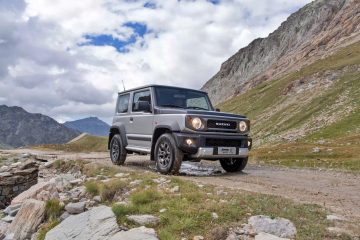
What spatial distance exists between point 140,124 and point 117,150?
244 centimetres

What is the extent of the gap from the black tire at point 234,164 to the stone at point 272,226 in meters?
7.59

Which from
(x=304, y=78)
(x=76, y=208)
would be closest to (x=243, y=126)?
(x=76, y=208)

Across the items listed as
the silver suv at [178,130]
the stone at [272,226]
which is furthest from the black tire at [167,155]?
the stone at [272,226]

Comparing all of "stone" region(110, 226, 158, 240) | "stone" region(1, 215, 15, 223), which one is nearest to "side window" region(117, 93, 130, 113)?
"stone" region(1, 215, 15, 223)

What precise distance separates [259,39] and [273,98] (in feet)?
276

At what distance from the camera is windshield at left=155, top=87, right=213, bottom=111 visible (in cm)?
1566

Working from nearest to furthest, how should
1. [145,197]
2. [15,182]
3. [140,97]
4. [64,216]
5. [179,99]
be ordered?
[145,197] → [64,216] → [179,99] → [140,97] → [15,182]

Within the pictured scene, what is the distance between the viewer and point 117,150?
60.2 ft

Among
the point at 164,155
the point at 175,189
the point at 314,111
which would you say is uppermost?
the point at 314,111

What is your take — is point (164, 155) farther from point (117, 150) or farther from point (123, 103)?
point (123, 103)

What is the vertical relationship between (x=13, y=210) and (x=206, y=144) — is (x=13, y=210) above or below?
below

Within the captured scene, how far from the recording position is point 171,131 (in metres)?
14.4

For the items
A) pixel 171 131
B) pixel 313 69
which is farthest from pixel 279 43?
pixel 171 131

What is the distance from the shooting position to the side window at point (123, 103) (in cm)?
1808
